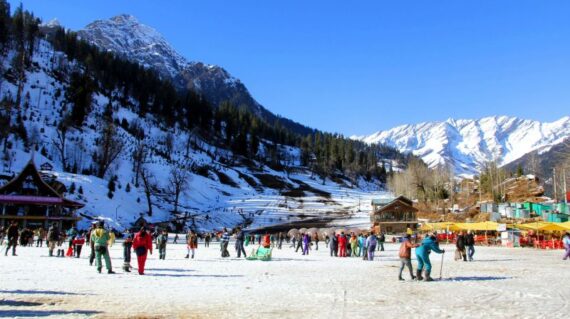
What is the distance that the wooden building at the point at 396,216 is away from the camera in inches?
3073

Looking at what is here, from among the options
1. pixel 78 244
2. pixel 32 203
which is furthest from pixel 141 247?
pixel 32 203

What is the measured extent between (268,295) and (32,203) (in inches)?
2006

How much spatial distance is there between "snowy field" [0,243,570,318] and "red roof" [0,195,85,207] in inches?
1580

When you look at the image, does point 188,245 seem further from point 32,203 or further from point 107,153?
point 107,153

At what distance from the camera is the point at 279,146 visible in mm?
163500

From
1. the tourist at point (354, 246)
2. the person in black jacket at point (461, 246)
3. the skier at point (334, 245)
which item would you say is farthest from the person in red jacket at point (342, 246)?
the person in black jacket at point (461, 246)

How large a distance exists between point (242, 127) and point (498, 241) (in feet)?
341

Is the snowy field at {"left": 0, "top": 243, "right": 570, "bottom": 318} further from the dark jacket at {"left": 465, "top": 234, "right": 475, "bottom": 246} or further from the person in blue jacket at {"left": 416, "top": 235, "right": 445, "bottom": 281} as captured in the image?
the dark jacket at {"left": 465, "top": 234, "right": 475, "bottom": 246}

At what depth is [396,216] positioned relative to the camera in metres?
78.9

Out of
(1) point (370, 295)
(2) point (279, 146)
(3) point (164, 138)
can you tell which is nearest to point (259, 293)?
(1) point (370, 295)

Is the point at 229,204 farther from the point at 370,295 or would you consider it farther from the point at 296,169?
the point at 370,295

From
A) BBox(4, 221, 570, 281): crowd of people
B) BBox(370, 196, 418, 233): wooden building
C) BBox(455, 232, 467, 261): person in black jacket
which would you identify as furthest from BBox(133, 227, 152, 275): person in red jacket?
BBox(370, 196, 418, 233): wooden building

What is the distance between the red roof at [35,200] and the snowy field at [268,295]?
40.1 meters

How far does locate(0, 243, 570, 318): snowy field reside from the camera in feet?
31.2
